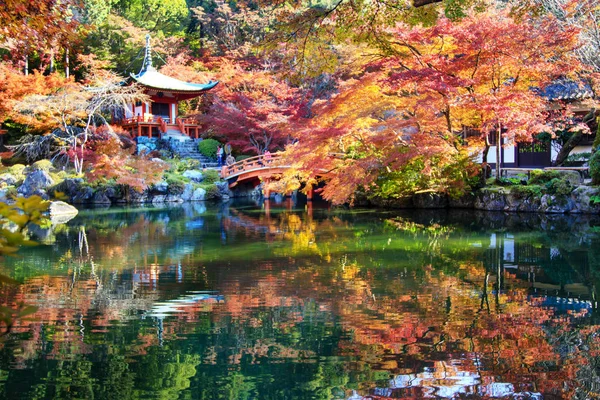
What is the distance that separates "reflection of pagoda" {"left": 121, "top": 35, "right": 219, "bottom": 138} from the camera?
2628 centimetres

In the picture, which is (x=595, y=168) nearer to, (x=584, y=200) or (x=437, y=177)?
(x=584, y=200)

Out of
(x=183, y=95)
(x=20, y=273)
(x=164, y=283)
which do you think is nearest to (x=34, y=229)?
(x=20, y=273)

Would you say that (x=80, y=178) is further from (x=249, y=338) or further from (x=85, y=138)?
(x=249, y=338)

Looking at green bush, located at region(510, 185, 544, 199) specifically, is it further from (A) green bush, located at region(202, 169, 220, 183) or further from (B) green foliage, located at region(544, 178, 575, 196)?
(A) green bush, located at region(202, 169, 220, 183)

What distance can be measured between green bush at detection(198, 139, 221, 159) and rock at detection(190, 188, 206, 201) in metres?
4.08

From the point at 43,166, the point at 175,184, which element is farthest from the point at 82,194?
the point at 175,184

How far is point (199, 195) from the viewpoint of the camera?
2288cm

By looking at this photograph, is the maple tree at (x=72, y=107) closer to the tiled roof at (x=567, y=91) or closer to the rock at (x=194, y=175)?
the rock at (x=194, y=175)

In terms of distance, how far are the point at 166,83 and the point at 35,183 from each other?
334 inches

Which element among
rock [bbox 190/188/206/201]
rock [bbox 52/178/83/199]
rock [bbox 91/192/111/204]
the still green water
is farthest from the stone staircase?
the still green water

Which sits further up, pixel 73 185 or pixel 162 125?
pixel 162 125

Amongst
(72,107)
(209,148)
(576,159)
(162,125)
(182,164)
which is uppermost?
(162,125)

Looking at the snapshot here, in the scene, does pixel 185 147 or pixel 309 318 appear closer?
pixel 309 318

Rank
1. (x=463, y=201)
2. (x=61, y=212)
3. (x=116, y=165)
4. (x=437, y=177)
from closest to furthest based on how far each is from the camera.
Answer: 1. (x=437, y=177)
2. (x=463, y=201)
3. (x=61, y=212)
4. (x=116, y=165)
